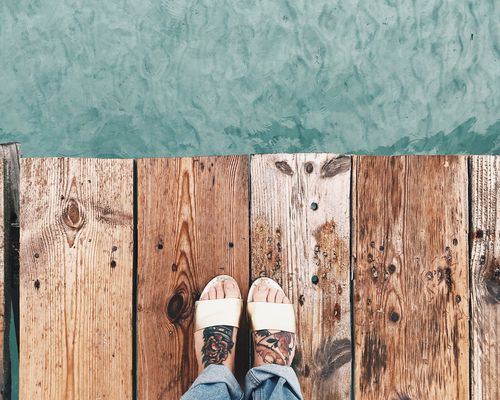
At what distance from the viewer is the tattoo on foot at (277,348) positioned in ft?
4.31

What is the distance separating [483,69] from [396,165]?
40.1 inches

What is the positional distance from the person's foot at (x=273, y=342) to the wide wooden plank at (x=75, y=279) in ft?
1.24

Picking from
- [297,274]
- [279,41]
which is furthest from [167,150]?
[297,274]

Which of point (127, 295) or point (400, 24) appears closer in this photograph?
point (127, 295)

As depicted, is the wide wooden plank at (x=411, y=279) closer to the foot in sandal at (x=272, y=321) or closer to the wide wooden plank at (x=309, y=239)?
the wide wooden plank at (x=309, y=239)

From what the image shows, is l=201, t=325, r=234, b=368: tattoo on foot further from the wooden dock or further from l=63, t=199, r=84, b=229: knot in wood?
Answer: l=63, t=199, r=84, b=229: knot in wood

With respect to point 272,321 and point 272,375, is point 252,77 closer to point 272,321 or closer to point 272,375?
point 272,321

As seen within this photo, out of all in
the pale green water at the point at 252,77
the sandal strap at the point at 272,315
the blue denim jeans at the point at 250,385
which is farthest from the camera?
the pale green water at the point at 252,77

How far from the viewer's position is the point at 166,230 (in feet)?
4.41

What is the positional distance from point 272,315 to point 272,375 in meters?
0.16

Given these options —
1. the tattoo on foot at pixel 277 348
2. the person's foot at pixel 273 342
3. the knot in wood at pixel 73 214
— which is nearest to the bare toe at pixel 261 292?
the person's foot at pixel 273 342

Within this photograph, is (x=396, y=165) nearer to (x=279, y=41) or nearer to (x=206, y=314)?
(x=206, y=314)

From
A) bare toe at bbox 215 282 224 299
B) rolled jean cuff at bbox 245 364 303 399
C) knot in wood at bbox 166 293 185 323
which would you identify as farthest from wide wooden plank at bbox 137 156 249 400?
rolled jean cuff at bbox 245 364 303 399

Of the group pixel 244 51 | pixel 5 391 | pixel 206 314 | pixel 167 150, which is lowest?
pixel 5 391
